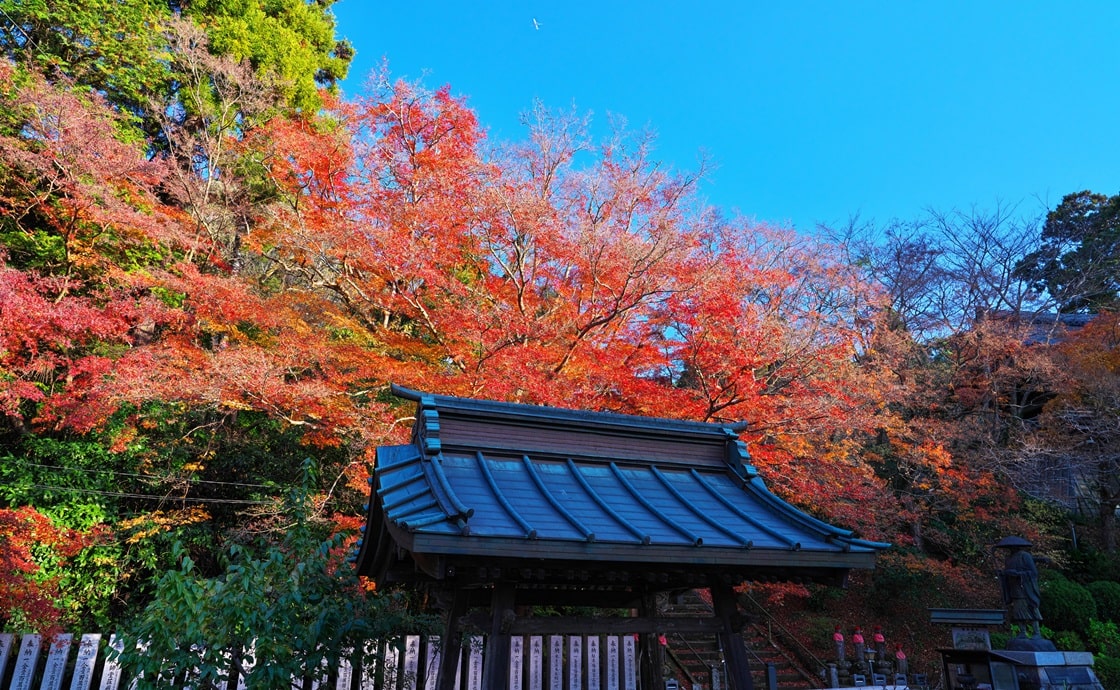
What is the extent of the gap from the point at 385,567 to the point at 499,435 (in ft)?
4.60

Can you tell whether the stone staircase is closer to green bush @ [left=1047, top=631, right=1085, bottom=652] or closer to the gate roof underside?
green bush @ [left=1047, top=631, right=1085, bottom=652]

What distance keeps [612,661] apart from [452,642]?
3.43 m

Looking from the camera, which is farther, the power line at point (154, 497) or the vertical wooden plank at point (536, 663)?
the power line at point (154, 497)

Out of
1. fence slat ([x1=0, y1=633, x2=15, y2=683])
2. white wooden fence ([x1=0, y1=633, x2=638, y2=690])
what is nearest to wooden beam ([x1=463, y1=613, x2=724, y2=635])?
white wooden fence ([x1=0, y1=633, x2=638, y2=690])

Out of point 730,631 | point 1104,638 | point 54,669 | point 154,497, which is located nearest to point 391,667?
point 54,669

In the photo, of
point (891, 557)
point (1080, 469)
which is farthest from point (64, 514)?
point (1080, 469)

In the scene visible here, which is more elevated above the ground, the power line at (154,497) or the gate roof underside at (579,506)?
the power line at (154,497)

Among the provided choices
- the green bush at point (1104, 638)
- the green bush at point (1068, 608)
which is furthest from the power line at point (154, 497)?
the green bush at point (1068, 608)

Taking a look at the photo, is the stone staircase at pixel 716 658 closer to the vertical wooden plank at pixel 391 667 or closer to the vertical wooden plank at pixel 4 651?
the vertical wooden plank at pixel 391 667

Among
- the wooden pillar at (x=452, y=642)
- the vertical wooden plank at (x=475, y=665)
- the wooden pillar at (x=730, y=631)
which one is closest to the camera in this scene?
the wooden pillar at (x=730, y=631)

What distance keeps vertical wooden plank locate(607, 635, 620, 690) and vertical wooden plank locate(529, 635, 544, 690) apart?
0.85 metres

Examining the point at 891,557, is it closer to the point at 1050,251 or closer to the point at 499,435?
the point at 1050,251

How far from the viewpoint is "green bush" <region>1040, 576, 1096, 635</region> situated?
14.2 meters

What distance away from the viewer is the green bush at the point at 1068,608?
14.2 metres
